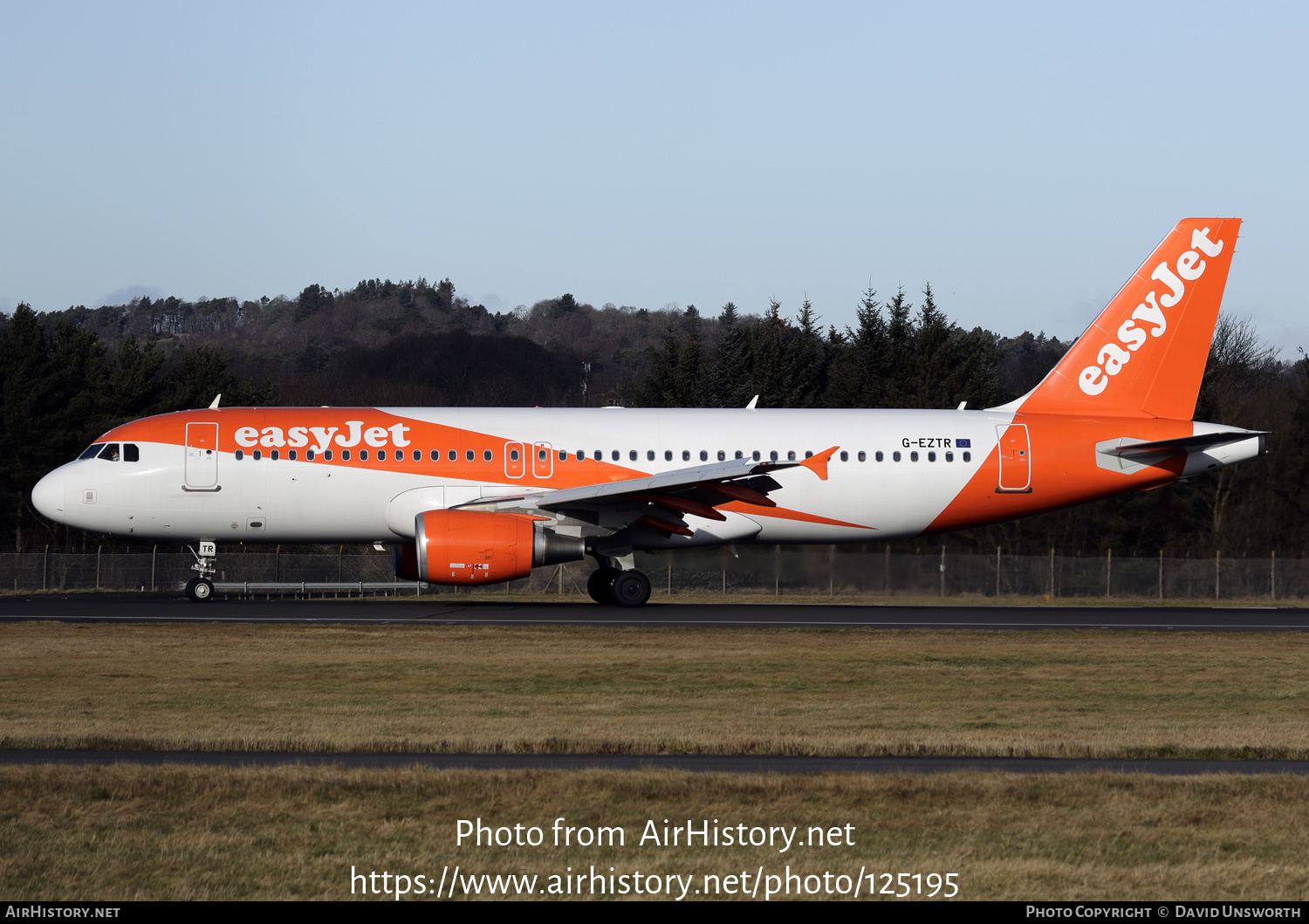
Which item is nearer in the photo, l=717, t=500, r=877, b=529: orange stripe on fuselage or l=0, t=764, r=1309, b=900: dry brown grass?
l=0, t=764, r=1309, b=900: dry brown grass

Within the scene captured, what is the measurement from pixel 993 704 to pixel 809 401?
57.7 m

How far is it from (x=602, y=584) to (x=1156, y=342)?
45.2 ft

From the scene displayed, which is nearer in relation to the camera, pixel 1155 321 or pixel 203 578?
pixel 203 578

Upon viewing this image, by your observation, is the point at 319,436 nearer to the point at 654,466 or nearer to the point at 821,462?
the point at 654,466

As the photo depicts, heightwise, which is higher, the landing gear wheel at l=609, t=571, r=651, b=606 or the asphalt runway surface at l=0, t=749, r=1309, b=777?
the landing gear wheel at l=609, t=571, r=651, b=606

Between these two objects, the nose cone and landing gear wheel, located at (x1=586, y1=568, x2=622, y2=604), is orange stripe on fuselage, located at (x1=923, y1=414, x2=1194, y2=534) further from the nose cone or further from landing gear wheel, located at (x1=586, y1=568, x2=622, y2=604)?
the nose cone

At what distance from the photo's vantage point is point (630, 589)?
94.9 feet

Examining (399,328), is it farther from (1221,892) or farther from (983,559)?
(1221,892)

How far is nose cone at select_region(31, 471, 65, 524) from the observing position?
1126 inches

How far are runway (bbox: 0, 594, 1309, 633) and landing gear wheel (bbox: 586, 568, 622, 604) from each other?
0.80ft

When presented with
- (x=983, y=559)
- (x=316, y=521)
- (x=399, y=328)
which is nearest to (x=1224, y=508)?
(x=983, y=559)

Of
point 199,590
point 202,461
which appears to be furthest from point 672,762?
point 199,590

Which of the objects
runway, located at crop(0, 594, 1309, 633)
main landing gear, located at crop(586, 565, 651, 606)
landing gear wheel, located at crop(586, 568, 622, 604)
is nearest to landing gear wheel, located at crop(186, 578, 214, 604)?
runway, located at crop(0, 594, 1309, 633)

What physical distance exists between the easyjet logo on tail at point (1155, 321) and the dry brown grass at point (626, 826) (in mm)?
22061
